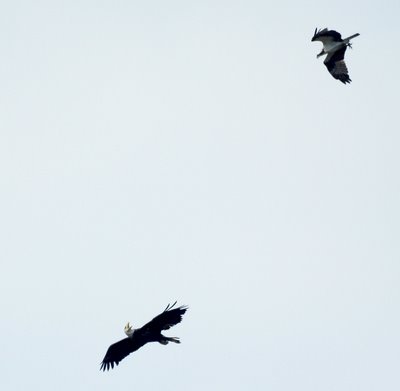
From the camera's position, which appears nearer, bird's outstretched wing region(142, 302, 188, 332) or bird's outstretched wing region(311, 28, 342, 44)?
bird's outstretched wing region(142, 302, 188, 332)

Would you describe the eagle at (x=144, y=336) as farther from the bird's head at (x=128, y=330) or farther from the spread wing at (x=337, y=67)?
the spread wing at (x=337, y=67)

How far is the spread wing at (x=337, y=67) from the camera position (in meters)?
52.7

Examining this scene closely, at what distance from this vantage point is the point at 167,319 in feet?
146

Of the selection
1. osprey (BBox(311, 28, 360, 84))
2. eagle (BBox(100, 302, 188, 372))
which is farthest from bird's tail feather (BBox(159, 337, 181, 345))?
osprey (BBox(311, 28, 360, 84))

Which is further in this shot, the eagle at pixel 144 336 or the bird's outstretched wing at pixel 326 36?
the bird's outstretched wing at pixel 326 36

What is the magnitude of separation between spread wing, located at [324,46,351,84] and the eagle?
48.4ft

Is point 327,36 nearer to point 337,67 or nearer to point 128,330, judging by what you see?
point 337,67

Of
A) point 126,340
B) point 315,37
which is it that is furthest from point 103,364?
point 315,37

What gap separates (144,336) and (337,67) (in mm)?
15542

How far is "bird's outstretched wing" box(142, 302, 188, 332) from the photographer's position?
145 feet

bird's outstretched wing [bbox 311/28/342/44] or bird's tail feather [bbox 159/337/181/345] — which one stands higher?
bird's outstretched wing [bbox 311/28/342/44]

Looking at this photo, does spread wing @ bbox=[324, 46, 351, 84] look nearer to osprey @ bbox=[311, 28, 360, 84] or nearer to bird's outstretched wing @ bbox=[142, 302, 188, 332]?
osprey @ bbox=[311, 28, 360, 84]

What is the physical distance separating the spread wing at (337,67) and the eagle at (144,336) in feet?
48.4

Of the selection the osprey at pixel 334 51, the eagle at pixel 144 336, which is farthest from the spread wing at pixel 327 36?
the eagle at pixel 144 336
